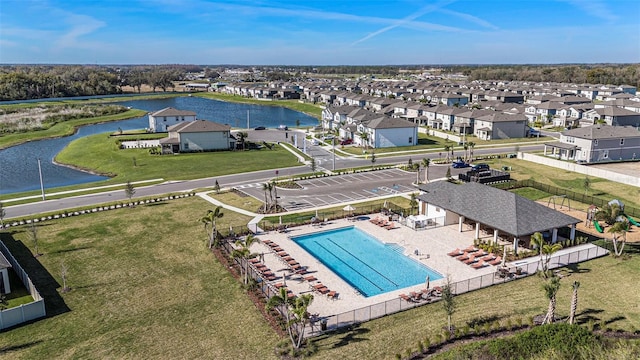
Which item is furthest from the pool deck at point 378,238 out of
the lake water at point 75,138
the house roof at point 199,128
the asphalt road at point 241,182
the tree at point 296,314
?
the house roof at point 199,128

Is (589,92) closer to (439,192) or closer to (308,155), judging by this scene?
(308,155)

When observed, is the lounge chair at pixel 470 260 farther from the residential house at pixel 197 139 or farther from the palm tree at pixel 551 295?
the residential house at pixel 197 139

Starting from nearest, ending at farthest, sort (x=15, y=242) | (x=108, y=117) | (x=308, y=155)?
(x=15, y=242), (x=308, y=155), (x=108, y=117)

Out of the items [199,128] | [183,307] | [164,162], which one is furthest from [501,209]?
[199,128]

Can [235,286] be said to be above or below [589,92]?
below

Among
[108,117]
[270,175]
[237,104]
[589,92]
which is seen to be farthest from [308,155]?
[589,92]

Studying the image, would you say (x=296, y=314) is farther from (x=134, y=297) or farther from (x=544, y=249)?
(x=544, y=249)
